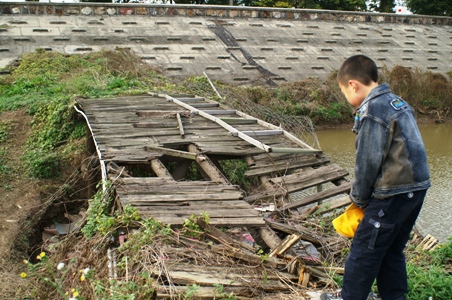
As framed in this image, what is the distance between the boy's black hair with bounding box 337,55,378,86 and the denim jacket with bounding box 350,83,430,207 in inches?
6.6

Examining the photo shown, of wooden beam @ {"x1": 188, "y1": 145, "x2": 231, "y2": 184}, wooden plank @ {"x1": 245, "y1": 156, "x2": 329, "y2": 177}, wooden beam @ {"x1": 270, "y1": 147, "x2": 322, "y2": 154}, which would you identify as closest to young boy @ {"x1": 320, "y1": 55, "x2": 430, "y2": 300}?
wooden beam @ {"x1": 188, "y1": 145, "x2": 231, "y2": 184}

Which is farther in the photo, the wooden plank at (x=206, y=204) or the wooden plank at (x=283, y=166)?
the wooden plank at (x=283, y=166)

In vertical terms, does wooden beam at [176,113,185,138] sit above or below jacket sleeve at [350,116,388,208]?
below

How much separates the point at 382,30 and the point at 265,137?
1613 centimetres

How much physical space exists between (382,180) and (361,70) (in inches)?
28.5

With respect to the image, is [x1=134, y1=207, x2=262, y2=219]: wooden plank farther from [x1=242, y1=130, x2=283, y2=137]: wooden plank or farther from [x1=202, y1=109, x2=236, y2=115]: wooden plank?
[x1=202, y1=109, x2=236, y2=115]: wooden plank

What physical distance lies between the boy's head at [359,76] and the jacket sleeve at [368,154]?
0.78 ft

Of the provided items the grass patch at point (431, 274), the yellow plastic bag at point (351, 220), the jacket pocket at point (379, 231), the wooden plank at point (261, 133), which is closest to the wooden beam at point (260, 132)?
the wooden plank at point (261, 133)

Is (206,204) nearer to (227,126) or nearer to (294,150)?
(294,150)

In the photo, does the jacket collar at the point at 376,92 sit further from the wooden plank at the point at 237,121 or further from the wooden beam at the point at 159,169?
the wooden plank at the point at 237,121

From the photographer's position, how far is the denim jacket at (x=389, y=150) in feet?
10.1

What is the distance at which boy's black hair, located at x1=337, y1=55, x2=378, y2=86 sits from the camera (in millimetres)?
3254

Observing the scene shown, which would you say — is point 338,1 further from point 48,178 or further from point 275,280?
point 275,280

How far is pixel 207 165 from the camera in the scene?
234 inches
